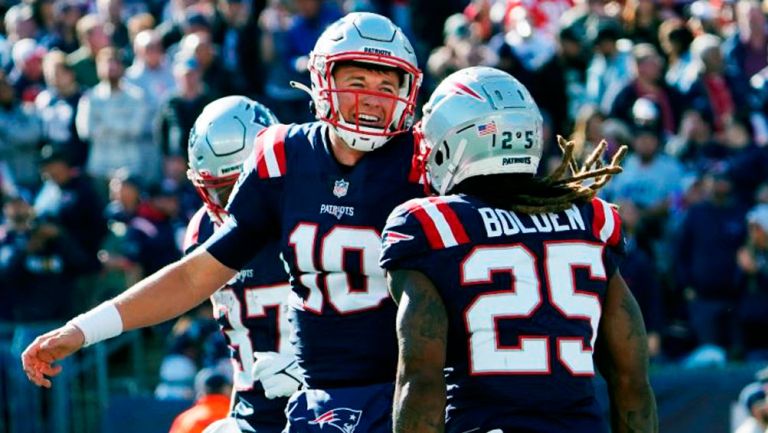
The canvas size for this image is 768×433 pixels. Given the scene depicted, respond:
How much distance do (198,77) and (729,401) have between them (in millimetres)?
5020

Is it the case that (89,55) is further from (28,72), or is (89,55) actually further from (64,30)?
(64,30)

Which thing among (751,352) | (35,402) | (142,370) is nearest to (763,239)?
(751,352)

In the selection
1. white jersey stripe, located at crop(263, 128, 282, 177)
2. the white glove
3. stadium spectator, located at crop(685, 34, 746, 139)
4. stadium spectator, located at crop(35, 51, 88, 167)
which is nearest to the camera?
white jersey stripe, located at crop(263, 128, 282, 177)

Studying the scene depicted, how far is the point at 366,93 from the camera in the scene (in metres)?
5.04

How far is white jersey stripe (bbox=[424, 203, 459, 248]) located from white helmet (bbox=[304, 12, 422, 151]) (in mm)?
674

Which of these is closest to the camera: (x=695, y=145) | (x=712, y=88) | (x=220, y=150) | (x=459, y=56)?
(x=220, y=150)

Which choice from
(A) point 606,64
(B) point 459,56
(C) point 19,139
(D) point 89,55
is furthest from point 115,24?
(A) point 606,64

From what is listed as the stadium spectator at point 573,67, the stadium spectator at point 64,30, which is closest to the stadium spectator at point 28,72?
the stadium spectator at point 64,30

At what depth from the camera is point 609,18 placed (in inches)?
508

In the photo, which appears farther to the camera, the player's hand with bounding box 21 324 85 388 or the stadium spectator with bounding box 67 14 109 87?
the stadium spectator with bounding box 67 14 109 87

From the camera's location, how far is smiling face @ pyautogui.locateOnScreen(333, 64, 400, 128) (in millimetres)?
5000

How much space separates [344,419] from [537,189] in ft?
3.11

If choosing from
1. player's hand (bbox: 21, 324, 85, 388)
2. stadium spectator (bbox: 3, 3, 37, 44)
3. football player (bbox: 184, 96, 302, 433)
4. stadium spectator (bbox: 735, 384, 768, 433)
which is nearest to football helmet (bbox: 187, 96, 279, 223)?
football player (bbox: 184, 96, 302, 433)

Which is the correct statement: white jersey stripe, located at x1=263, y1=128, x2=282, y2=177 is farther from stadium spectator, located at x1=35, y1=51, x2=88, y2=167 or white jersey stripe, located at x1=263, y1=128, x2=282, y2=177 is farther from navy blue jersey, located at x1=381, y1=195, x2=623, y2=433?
stadium spectator, located at x1=35, y1=51, x2=88, y2=167
